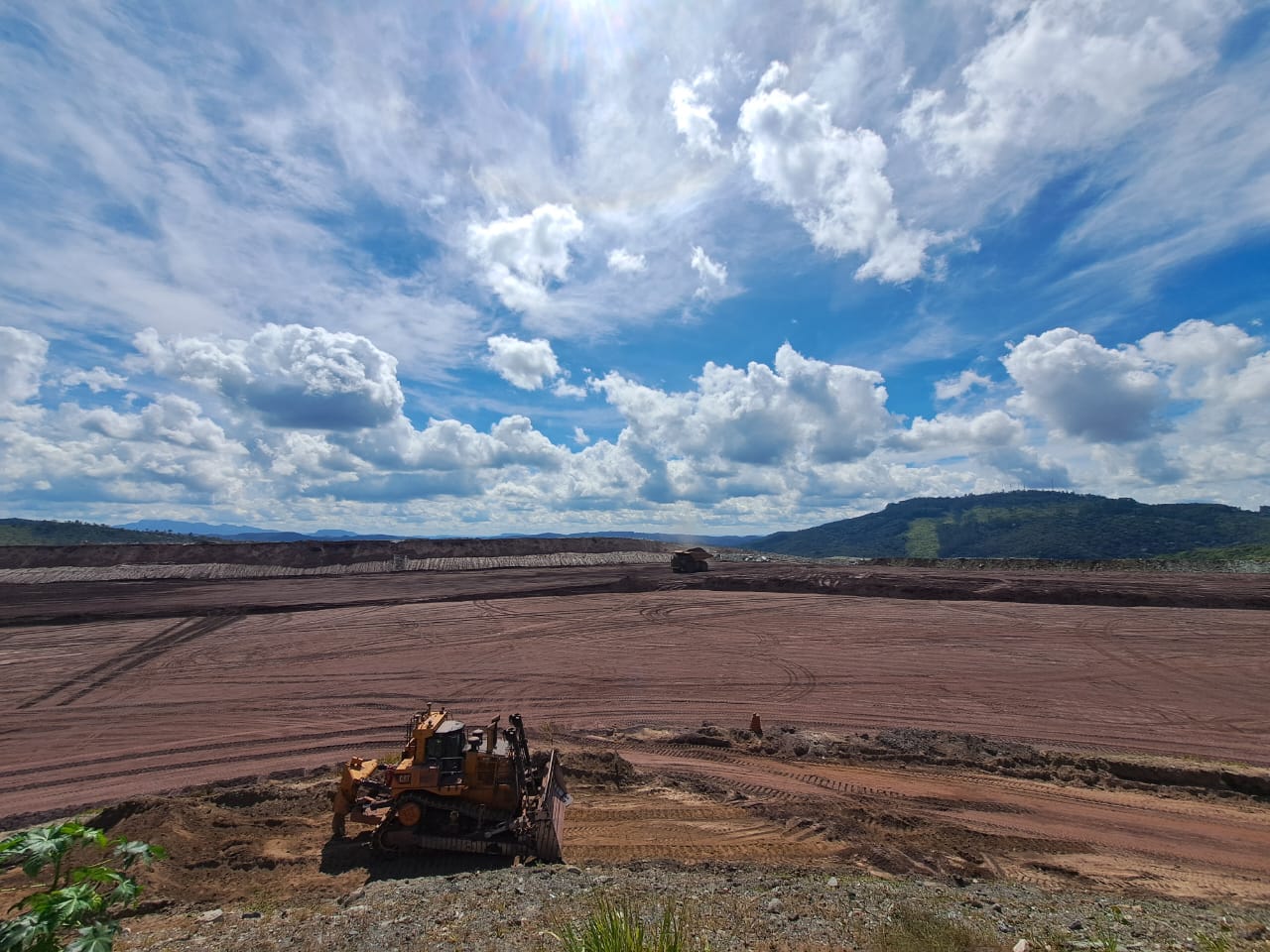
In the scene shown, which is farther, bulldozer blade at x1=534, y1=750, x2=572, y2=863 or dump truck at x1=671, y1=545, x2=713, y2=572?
dump truck at x1=671, y1=545, x2=713, y2=572

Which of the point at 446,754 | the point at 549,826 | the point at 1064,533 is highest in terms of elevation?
the point at 1064,533

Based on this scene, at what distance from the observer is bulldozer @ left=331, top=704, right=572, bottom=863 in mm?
10453

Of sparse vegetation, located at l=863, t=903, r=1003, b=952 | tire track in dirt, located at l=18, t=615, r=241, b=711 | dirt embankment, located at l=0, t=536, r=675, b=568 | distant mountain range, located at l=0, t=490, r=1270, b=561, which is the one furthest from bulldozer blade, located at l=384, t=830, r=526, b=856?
distant mountain range, located at l=0, t=490, r=1270, b=561

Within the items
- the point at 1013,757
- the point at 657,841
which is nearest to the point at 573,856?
the point at 657,841

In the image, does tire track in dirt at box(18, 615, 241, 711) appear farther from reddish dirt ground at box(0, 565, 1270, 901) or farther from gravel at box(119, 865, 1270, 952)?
gravel at box(119, 865, 1270, 952)

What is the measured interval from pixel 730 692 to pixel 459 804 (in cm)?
1303

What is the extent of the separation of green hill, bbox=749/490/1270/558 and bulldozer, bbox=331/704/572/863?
13297cm

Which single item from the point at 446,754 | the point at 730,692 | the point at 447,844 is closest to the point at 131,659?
the point at 446,754

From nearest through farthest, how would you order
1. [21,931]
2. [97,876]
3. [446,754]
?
[21,931], [97,876], [446,754]

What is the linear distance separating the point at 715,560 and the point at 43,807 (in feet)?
185

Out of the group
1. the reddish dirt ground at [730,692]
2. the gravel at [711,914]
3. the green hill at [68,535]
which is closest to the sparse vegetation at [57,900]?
the gravel at [711,914]

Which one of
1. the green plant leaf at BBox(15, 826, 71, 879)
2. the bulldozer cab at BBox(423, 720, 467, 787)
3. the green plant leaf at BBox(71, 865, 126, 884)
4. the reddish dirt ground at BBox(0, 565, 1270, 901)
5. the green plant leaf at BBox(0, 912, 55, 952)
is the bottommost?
the reddish dirt ground at BBox(0, 565, 1270, 901)

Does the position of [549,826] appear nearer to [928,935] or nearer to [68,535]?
[928,935]

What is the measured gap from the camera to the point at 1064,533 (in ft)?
470
